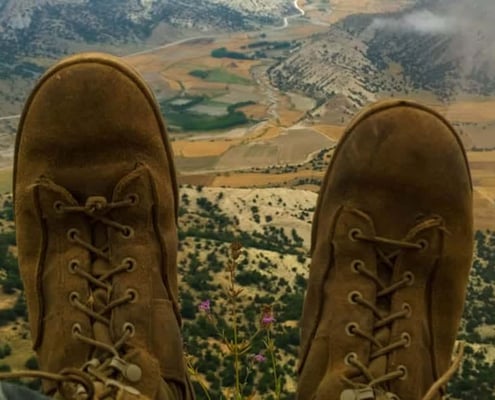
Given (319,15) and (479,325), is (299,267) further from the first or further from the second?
(319,15)

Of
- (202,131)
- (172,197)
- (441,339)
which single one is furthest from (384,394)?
(202,131)

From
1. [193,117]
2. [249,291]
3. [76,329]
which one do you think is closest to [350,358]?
[76,329]

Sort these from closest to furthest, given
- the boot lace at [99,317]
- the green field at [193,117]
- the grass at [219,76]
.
A: the boot lace at [99,317], the green field at [193,117], the grass at [219,76]

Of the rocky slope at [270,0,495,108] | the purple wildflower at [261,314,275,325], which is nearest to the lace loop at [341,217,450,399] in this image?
the purple wildflower at [261,314,275,325]

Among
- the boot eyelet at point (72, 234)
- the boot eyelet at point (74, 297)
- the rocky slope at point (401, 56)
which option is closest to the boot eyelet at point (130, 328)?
the boot eyelet at point (74, 297)

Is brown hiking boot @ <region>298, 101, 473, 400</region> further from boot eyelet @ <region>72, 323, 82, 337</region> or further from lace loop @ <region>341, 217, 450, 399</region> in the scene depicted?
boot eyelet @ <region>72, 323, 82, 337</region>

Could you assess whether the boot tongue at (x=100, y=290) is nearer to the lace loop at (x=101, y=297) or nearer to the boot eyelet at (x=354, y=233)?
the lace loop at (x=101, y=297)
